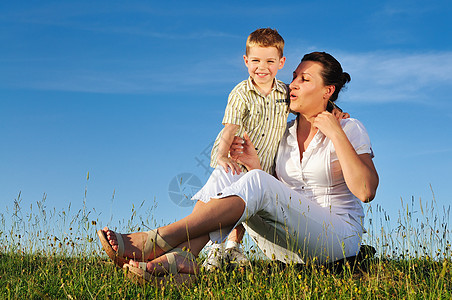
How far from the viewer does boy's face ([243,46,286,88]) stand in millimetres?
5223

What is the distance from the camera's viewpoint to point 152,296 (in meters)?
3.82

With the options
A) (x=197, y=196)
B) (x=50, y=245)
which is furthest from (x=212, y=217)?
(x=50, y=245)

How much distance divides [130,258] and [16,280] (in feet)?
5.71

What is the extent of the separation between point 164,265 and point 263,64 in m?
2.66

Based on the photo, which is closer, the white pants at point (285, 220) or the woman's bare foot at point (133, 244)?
the woman's bare foot at point (133, 244)

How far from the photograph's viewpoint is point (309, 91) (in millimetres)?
4902

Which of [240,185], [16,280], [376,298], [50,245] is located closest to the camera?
[376,298]

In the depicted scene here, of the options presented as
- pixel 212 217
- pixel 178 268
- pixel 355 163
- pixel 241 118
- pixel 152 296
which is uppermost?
pixel 241 118

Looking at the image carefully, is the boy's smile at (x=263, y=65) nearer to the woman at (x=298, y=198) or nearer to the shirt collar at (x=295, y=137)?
the woman at (x=298, y=198)

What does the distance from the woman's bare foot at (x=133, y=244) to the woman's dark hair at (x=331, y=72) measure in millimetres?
2616

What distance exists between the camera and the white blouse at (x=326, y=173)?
15.2 ft

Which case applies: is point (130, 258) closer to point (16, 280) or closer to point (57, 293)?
point (57, 293)

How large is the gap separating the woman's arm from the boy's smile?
3.81 ft

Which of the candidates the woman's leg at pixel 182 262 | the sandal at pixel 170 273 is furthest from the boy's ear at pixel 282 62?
the sandal at pixel 170 273
